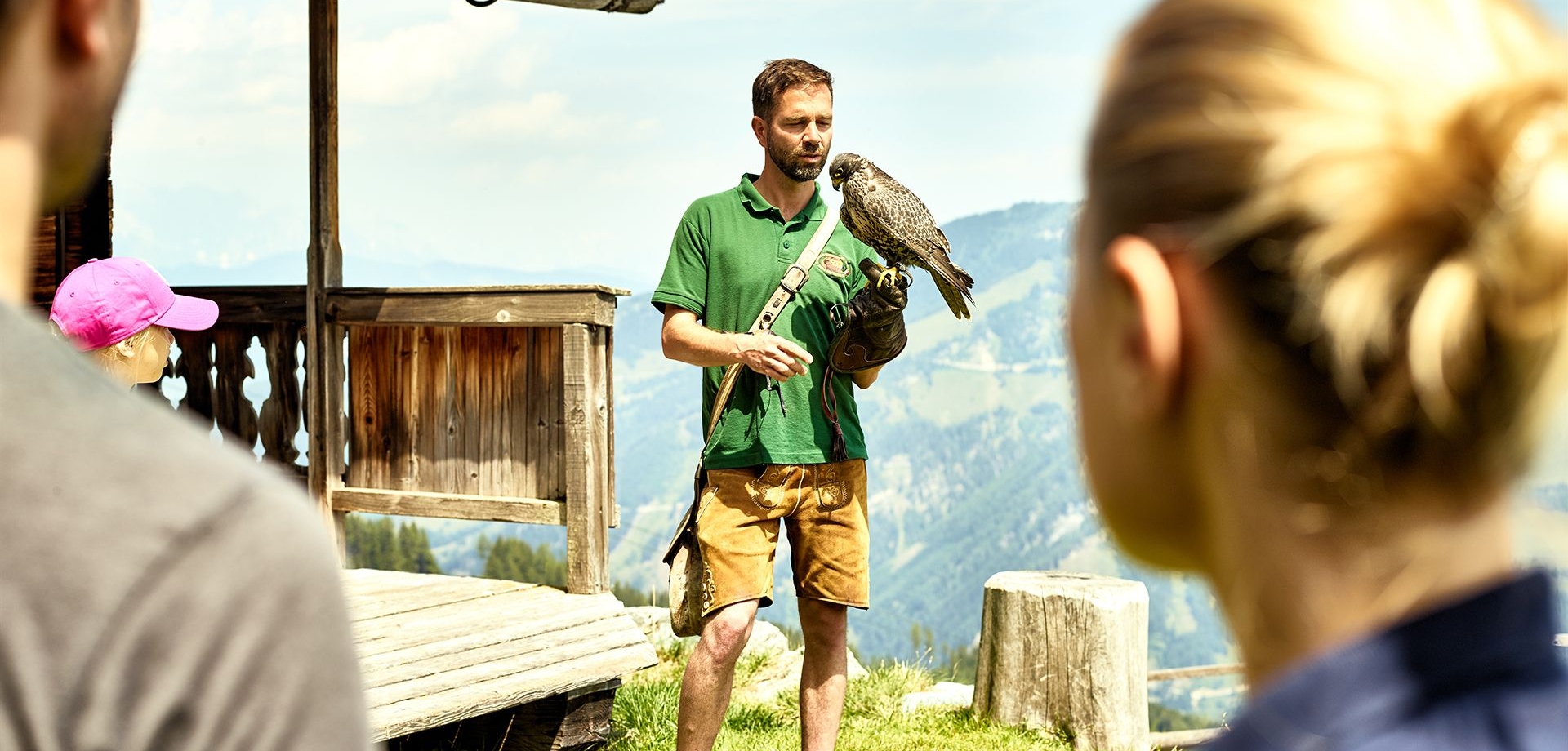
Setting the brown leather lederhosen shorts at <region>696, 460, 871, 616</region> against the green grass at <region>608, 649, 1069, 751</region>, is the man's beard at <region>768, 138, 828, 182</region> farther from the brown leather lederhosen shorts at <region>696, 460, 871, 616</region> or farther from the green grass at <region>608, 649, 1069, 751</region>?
the green grass at <region>608, 649, 1069, 751</region>

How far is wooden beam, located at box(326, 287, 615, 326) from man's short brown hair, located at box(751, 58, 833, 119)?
1.38 meters

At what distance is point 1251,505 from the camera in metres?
0.86

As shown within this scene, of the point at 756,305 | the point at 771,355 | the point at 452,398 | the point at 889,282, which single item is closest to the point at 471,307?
the point at 452,398

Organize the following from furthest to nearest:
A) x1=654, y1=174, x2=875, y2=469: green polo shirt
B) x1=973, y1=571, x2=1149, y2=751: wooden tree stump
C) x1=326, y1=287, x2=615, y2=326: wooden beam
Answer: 1. x1=973, y1=571, x2=1149, y2=751: wooden tree stump
2. x1=326, y1=287, x2=615, y2=326: wooden beam
3. x1=654, y1=174, x2=875, y2=469: green polo shirt

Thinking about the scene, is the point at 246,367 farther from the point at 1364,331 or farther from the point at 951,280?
the point at 1364,331

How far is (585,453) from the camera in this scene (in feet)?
18.7

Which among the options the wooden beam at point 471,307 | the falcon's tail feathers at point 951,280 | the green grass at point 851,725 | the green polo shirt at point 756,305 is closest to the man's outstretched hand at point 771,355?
the green polo shirt at point 756,305

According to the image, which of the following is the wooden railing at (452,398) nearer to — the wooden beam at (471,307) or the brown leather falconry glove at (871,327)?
the wooden beam at (471,307)

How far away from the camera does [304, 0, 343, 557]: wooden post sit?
20.4 ft

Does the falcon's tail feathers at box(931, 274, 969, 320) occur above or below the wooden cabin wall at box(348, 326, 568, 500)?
above

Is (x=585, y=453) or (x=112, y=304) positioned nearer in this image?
(x=112, y=304)

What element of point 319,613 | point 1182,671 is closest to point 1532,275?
point 319,613

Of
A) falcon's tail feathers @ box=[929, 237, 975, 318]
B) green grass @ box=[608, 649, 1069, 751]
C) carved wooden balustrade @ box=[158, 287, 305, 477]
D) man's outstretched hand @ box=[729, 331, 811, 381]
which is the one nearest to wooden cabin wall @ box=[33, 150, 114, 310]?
carved wooden balustrade @ box=[158, 287, 305, 477]

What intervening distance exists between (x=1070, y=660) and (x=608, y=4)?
358 centimetres
